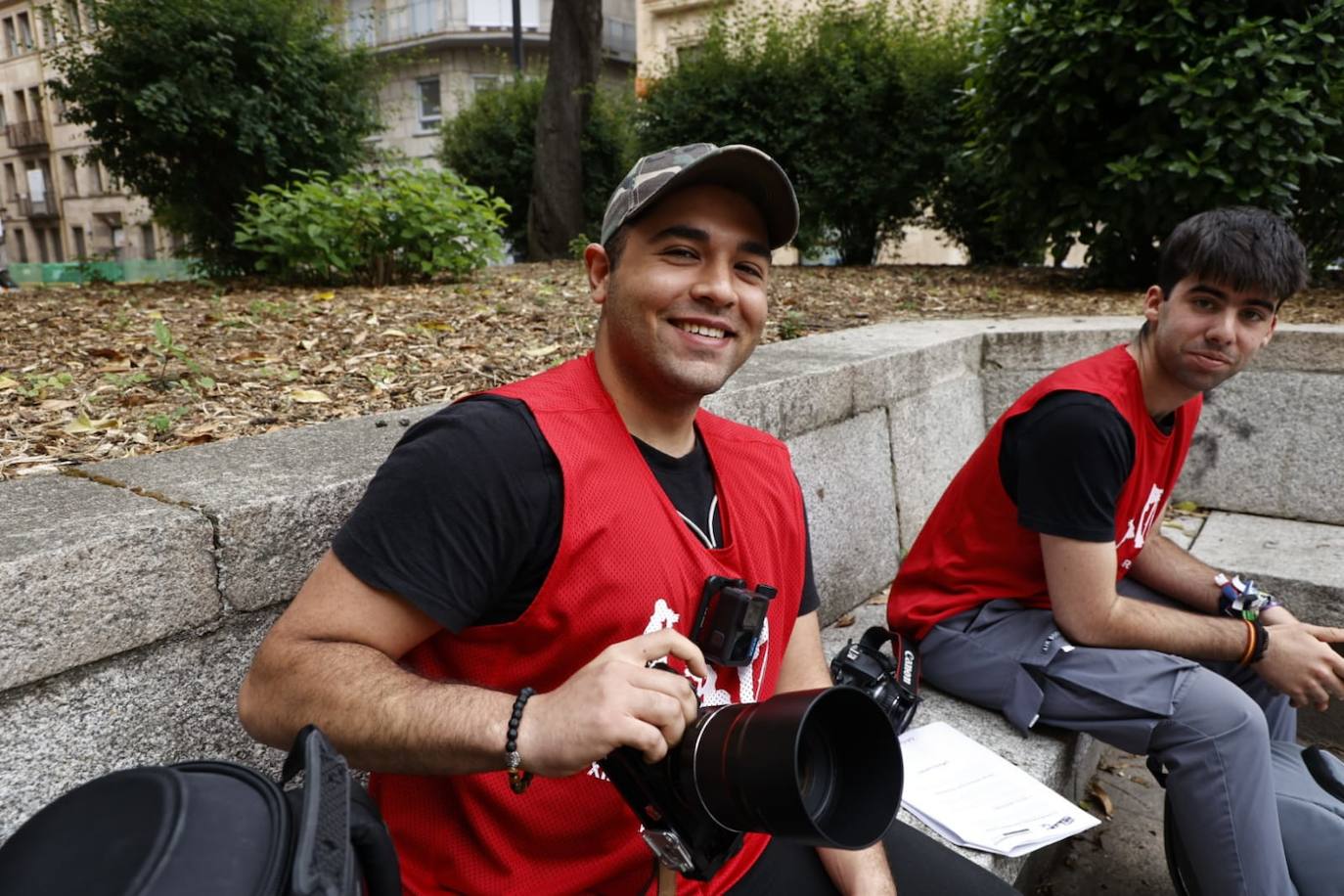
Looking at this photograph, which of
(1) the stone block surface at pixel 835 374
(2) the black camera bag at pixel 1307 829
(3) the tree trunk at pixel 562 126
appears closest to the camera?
(2) the black camera bag at pixel 1307 829

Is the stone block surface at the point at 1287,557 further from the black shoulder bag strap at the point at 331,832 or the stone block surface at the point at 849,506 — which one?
the black shoulder bag strap at the point at 331,832

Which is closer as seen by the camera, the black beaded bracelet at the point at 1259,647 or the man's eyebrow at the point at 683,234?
the man's eyebrow at the point at 683,234

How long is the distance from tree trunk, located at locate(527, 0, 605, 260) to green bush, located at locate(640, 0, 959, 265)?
1144 mm

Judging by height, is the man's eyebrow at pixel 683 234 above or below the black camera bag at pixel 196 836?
above

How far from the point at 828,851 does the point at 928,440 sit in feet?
9.76

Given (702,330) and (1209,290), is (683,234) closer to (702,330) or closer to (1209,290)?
(702,330)

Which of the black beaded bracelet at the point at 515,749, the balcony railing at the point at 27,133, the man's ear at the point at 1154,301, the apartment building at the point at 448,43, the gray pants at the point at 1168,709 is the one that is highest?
the apartment building at the point at 448,43

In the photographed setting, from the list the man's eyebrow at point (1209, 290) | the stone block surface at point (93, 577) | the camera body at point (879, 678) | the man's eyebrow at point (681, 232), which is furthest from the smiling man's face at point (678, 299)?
the man's eyebrow at point (1209, 290)

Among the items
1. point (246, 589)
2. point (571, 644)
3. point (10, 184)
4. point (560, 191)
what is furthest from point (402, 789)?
point (10, 184)

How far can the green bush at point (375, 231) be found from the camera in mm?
6133

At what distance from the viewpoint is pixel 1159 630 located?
272cm

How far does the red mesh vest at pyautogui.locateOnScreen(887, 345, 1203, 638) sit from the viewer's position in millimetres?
2766

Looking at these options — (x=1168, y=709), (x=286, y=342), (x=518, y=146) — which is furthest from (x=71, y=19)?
(x=1168, y=709)

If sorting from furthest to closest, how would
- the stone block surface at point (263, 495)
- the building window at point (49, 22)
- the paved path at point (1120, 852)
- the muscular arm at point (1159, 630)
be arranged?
the building window at point (49, 22) < the paved path at point (1120, 852) < the muscular arm at point (1159, 630) < the stone block surface at point (263, 495)
